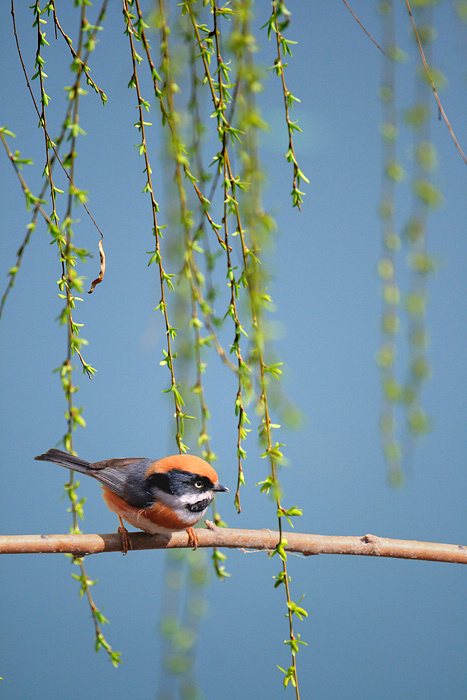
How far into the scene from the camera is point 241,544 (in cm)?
133

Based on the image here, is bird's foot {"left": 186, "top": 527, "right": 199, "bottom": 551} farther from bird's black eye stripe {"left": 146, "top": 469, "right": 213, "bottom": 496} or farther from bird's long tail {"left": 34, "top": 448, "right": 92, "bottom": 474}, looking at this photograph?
bird's long tail {"left": 34, "top": 448, "right": 92, "bottom": 474}

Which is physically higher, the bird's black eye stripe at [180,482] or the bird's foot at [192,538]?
the bird's black eye stripe at [180,482]

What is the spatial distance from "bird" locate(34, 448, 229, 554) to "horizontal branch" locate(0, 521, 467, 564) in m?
0.04

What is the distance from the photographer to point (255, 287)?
2.88ft

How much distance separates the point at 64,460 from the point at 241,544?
0.46 m

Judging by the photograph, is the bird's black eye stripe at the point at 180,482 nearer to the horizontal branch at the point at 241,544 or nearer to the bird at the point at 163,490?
the bird at the point at 163,490

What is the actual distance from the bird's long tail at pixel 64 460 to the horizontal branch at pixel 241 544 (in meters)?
0.20

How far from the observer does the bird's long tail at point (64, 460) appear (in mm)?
1391

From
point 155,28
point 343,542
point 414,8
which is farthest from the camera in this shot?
point 343,542

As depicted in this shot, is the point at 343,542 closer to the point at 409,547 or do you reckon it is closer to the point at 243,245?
the point at 409,547

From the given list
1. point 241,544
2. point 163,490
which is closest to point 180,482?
point 163,490

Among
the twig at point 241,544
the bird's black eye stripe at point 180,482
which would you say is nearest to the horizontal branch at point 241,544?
the twig at point 241,544

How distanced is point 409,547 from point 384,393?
26.9 inches

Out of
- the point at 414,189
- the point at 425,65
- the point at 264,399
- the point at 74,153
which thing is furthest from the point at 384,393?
the point at 74,153
